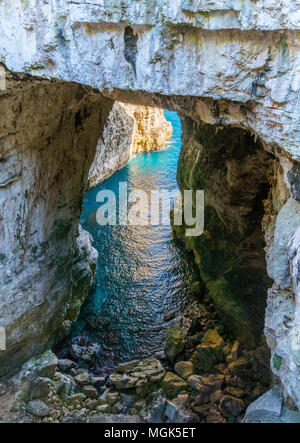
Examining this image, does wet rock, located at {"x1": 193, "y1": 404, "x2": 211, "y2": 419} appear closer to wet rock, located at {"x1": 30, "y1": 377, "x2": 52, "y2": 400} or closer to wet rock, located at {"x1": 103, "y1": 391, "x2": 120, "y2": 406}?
wet rock, located at {"x1": 103, "y1": 391, "x2": 120, "y2": 406}

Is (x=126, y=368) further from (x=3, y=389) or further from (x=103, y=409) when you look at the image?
(x=3, y=389)

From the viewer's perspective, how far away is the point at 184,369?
6.61m

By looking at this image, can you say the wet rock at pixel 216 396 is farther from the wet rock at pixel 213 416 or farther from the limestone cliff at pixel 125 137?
the limestone cliff at pixel 125 137

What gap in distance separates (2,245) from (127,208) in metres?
7.92

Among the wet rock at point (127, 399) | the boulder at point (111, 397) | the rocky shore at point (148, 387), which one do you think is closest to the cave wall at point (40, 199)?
the rocky shore at point (148, 387)

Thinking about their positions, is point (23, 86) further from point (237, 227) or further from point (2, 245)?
point (237, 227)

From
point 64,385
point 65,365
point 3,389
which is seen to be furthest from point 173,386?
point 3,389

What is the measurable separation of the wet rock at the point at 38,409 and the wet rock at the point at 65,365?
1007 mm

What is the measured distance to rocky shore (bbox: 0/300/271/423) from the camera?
17.9ft

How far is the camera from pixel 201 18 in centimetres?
321

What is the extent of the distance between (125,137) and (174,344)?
11.2 meters
